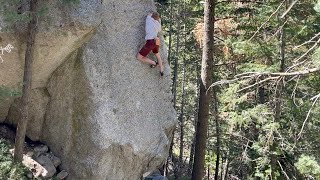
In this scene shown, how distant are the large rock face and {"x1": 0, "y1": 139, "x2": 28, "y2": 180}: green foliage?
1379 mm

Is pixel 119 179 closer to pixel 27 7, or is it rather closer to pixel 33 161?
pixel 33 161

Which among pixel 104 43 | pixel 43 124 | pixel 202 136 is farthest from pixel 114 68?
pixel 202 136

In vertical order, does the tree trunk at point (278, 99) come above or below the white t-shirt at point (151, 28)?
below

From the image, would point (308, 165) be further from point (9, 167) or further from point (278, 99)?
point (9, 167)

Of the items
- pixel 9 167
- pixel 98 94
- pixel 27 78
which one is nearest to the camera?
pixel 9 167

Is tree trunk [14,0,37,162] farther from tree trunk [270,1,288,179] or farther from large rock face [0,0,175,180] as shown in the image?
tree trunk [270,1,288,179]

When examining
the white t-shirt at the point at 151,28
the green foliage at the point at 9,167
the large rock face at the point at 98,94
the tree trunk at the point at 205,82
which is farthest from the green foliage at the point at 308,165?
the green foliage at the point at 9,167

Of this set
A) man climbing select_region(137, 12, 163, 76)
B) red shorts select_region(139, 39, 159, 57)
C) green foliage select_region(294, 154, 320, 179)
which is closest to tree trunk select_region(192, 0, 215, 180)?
man climbing select_region(137, 12, 163, 76)

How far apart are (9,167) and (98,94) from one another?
289 centimetres

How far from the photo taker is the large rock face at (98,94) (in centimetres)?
1009

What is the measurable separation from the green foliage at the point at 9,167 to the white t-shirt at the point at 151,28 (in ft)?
16.0

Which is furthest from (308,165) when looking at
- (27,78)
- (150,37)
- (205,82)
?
(27,78)

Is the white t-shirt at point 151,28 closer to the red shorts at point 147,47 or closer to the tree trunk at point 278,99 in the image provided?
the red shorts at point 147,47

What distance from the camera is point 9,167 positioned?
9.48 m
